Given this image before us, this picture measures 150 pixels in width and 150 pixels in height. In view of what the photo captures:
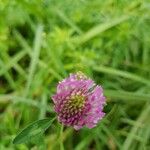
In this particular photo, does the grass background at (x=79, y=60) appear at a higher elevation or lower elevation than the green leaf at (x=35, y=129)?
lower

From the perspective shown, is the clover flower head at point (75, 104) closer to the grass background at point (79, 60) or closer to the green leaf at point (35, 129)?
the green leaf at point (35, 129)

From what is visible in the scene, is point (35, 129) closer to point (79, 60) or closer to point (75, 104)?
point (75, 104)

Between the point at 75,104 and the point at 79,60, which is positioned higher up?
the point at 75,104

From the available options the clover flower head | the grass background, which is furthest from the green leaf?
the grass background

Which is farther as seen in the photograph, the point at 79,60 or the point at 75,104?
the point at 79,60

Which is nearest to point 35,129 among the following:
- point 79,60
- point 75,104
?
point 75,104

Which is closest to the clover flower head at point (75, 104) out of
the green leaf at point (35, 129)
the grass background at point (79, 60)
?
the green leaf at point (35, 129)
